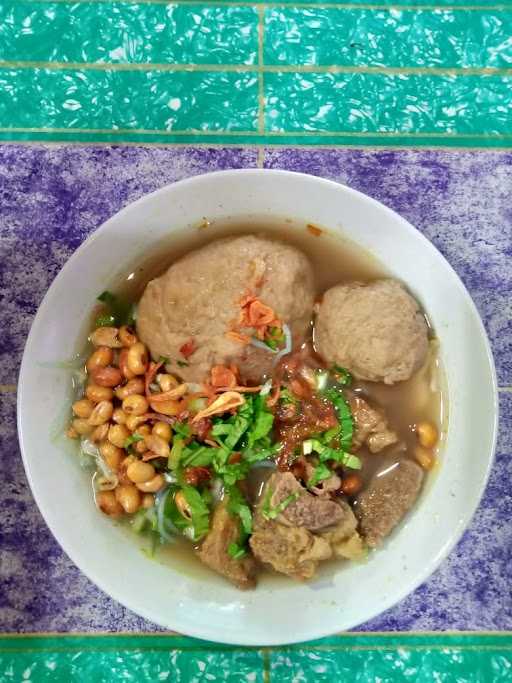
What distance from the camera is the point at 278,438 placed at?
2.06 m

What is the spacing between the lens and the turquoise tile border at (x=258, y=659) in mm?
2145

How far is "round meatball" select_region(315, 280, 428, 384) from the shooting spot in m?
1.97

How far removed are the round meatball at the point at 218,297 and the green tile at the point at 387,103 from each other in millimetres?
518

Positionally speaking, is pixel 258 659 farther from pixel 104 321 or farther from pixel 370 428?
pixel 104 321

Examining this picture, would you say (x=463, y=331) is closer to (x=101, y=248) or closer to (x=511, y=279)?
(x=511, y=279)

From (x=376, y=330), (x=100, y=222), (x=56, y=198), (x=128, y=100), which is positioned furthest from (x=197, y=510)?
(x=128, y=100)

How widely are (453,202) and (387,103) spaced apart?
420 mm

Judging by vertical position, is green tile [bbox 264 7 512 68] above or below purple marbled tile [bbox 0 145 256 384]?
above

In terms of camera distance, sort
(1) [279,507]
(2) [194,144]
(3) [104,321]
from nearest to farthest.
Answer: (1) [279,507] → (3) [104,321] → (2) [194,144]

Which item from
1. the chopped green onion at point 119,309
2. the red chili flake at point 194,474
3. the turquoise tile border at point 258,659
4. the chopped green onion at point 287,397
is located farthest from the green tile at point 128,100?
the turquoise tile border at point 258,659

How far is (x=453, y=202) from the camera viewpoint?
219cm

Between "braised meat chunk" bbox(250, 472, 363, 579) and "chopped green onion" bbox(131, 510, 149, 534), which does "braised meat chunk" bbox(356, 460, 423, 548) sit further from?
"chopped green onion" bbox(131, 510, 149, 534)

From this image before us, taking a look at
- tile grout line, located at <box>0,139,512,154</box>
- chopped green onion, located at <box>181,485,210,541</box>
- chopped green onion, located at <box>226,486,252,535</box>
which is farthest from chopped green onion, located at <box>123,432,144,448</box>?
tile grout line, located at <box>0,139,512,154</box>

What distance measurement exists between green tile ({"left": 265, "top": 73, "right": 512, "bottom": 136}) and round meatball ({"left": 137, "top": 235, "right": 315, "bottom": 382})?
518mm
